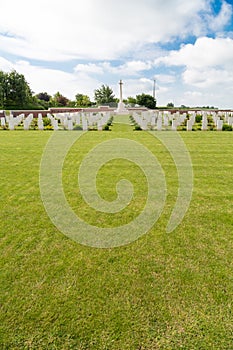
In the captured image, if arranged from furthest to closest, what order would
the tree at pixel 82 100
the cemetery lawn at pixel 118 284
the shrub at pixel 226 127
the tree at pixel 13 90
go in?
1. the tree at pixel 82 100
2. the tree at pixel 13 90
3. the shrub at pixel 226 127
4. the cemetery lawn at pixel 118 284

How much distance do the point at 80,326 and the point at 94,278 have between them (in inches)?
18.2

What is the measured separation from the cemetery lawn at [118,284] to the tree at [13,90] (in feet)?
125

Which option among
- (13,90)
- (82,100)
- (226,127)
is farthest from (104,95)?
(226,127)

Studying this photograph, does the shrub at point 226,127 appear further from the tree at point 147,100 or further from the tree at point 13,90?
the tree at point 147,100

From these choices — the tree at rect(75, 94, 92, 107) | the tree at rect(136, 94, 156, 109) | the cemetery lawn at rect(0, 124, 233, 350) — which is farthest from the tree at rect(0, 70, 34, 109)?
the cemetery lawn at rect(0, 124, 233, 350)

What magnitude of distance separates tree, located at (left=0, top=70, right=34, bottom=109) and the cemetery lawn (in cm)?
3804

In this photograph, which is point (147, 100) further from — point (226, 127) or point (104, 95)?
point (226, 127)

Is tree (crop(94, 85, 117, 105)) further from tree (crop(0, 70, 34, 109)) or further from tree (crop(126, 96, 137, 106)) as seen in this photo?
tree (crop(0, 70, 34, 109))

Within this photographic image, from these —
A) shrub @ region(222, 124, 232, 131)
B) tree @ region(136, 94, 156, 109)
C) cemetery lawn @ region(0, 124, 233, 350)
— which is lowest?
cemetery lawn @ region(0, 124, 233, 350)

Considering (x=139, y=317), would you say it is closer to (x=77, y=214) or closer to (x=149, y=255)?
(x=149, y=255)

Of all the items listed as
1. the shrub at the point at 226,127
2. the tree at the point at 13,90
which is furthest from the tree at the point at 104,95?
the shrub at the point at 226,127

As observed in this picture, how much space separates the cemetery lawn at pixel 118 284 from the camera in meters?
1.56

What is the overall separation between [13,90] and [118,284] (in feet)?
139

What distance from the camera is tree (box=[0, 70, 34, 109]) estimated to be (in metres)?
36.8
